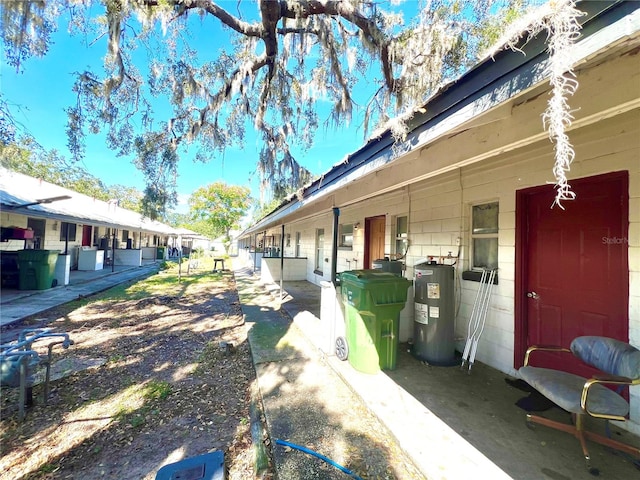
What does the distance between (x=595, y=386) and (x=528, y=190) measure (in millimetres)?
1985

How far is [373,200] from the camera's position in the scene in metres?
6.46

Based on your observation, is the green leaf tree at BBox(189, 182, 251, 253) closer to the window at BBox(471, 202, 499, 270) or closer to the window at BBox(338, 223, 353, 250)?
the window at BBox(338, 223, 353, 250)

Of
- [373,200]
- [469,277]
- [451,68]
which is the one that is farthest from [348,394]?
[451,68]

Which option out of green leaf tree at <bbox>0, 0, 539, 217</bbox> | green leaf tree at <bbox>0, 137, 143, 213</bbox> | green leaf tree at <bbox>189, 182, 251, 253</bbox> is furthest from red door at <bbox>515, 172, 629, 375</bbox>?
green leaf tree at <bbox>189, 182, 251, 253</bbox>

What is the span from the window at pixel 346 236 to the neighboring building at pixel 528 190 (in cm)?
299

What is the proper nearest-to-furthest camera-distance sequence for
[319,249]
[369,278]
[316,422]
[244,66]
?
[316,422] < [369,278] < [244,66] < [319,249]

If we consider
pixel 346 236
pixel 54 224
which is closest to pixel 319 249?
pixel 346 236

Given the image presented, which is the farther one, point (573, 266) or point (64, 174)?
point (64, 174)

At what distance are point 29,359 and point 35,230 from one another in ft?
37.7

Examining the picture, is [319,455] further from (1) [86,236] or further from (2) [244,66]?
(1) [86,236]

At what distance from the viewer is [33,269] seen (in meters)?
8.43

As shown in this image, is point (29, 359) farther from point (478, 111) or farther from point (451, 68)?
point (451, 68)

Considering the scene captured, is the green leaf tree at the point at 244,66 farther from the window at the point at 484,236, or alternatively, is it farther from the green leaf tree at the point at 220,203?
the green leaf tree at the point at 220,203

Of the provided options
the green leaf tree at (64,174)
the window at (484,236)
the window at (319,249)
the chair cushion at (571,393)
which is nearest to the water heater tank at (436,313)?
the window at (484,236)
